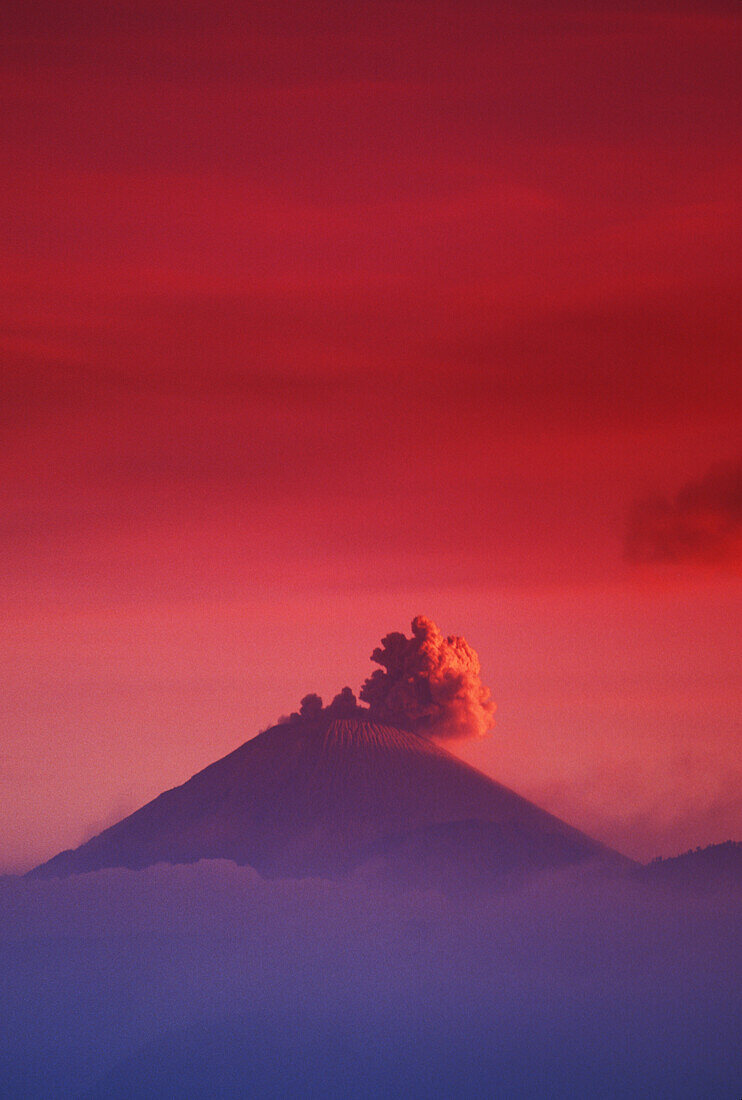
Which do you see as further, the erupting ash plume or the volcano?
the volcano

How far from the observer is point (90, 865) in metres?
76.9

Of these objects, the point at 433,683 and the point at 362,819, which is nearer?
the point at 433,683

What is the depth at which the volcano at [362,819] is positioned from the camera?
7200 cm

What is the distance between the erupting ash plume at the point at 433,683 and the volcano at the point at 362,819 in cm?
223

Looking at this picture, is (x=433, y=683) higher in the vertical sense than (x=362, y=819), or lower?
higher

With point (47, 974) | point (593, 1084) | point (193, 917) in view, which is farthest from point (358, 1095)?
point (47, 974)

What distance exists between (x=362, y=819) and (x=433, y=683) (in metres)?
8.78

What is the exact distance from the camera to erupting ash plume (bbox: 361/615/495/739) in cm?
6831

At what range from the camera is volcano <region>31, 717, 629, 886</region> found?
7200 centimetres

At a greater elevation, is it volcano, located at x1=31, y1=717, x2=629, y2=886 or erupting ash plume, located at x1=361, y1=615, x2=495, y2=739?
erupting ash plume, located at x1=361, y1=615, x2=495, y2=739

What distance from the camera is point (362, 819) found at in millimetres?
72500

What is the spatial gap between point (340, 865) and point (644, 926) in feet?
49.7

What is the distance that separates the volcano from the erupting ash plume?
223 cm

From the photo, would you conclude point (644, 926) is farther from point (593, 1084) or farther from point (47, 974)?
point (47, 974)
